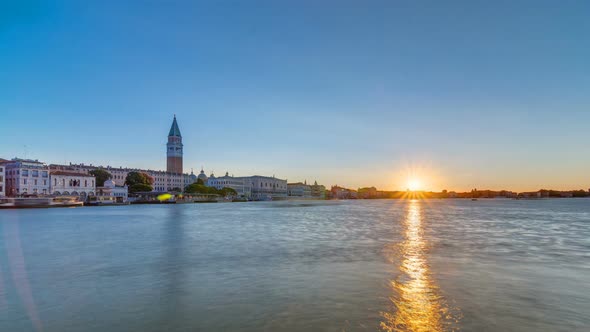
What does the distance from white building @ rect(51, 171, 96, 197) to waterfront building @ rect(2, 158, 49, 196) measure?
3.48 meters

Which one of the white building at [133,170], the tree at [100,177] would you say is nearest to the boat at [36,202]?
the tree at [100,177]

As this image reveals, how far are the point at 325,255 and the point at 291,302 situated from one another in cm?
899

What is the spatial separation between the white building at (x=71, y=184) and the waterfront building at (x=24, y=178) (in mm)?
3482

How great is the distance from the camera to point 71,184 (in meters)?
121

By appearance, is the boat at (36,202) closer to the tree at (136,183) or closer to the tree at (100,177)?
the tree at (136,183)

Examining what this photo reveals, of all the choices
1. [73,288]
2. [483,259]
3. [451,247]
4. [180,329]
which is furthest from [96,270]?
[451,247]

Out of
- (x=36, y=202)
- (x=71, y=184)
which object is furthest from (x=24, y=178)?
(x=71, y=184)

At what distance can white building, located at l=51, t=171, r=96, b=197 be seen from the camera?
379 feet

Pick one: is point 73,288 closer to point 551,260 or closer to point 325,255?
point 325,255

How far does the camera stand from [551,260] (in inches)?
757

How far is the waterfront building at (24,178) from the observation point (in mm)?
103856

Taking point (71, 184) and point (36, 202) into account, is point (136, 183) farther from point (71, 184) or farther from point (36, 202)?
point (36, 202)

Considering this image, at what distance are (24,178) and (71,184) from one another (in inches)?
660

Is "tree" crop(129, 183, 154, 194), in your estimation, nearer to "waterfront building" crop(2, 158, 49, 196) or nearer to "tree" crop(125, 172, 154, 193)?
"tree" crop(125, 172, 154, 193)
